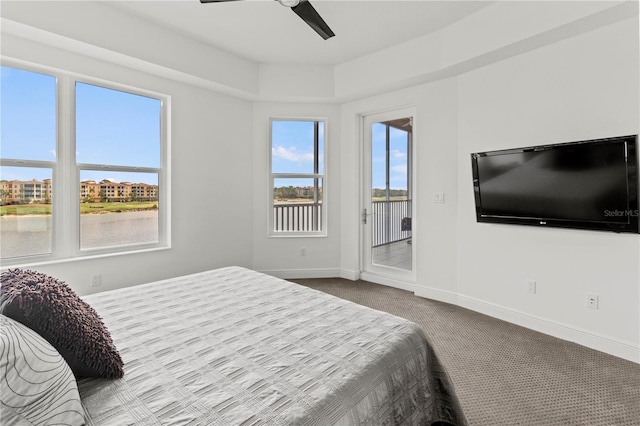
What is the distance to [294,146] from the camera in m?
4.64

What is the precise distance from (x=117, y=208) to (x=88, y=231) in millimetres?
352

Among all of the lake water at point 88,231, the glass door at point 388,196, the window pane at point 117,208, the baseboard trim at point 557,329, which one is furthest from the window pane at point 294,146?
the baseboard trim at point 557,329

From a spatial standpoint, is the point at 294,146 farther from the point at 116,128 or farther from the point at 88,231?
the point at 88,231

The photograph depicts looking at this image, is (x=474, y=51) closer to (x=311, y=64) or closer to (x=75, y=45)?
(x=311, y=64)

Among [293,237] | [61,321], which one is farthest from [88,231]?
[61,321]

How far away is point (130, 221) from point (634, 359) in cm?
467

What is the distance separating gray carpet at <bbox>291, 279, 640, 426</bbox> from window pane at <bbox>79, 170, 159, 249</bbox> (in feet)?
10.2

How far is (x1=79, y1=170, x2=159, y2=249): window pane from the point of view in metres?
3.17

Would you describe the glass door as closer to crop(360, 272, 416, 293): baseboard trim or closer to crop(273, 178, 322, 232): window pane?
crop(360, 272, 416, 293): baseboard trim

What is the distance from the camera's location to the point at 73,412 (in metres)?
0.85

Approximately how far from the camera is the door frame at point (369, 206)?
3.97 m

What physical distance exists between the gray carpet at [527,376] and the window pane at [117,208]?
3103 millimetres

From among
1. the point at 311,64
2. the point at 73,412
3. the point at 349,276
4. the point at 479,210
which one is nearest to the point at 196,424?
the point at 73,412
